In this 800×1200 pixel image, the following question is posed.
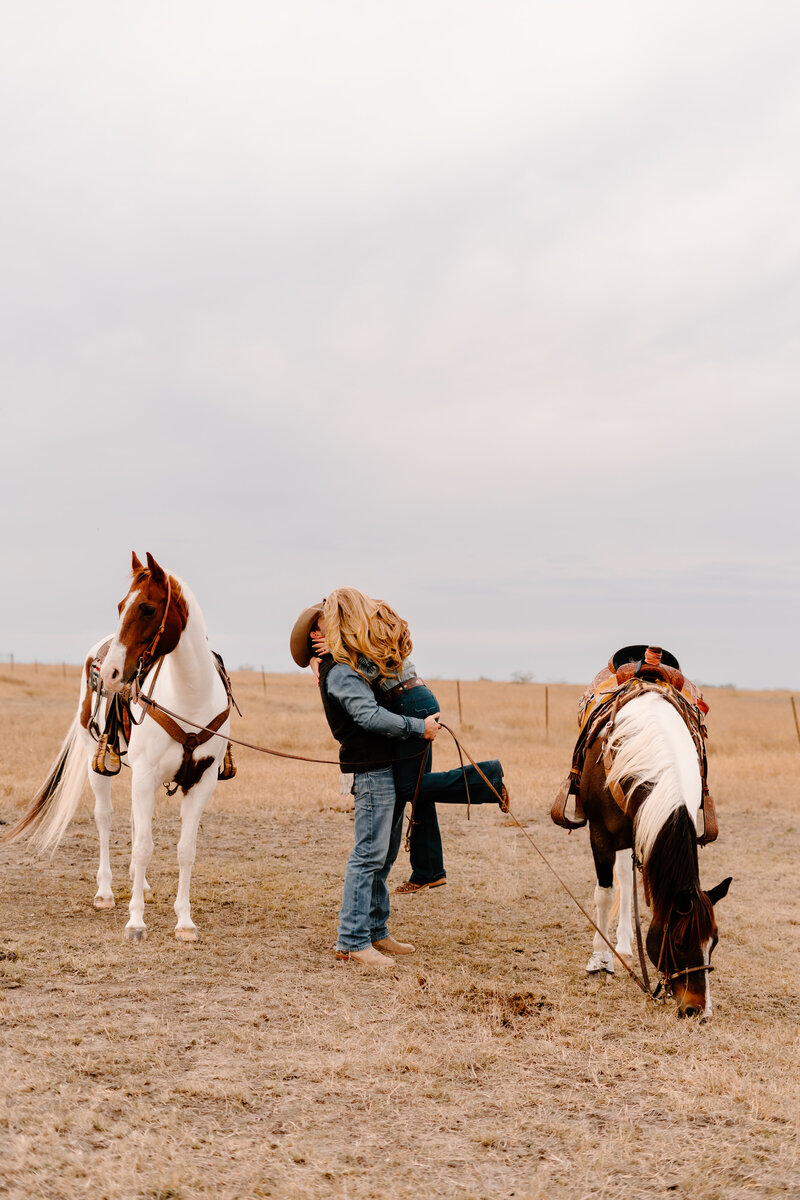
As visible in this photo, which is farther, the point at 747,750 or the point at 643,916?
the point at 747,750

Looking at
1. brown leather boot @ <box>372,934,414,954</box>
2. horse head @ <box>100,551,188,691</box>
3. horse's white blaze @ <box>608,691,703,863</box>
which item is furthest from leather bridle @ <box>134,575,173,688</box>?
horse's white blaze @ <box>608,691,703,863</box>

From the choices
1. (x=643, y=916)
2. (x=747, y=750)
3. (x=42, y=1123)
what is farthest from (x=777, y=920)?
(x=747, y=750)

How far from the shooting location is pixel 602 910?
580 centimetres

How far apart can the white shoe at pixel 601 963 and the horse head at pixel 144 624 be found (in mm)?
3175

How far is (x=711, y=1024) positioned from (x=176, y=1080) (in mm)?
2639

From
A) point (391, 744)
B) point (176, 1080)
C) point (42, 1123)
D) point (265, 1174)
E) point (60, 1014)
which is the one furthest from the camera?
point (391, 744)

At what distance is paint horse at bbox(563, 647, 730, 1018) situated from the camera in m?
4.58

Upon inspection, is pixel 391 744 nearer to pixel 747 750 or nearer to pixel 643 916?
pixel 643 916

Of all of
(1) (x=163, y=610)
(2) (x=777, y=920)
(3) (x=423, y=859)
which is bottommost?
(2) (x=777, y=920)

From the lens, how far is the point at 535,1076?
392cm

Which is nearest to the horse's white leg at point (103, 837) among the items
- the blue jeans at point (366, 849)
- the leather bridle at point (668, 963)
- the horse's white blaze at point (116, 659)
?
the horse's white blaze at point (116, 659)

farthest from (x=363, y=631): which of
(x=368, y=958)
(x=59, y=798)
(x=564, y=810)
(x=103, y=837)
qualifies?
(x=59, y=798)

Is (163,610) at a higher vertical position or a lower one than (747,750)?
higher

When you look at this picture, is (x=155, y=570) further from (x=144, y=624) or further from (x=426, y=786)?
(x=426, y=786)
